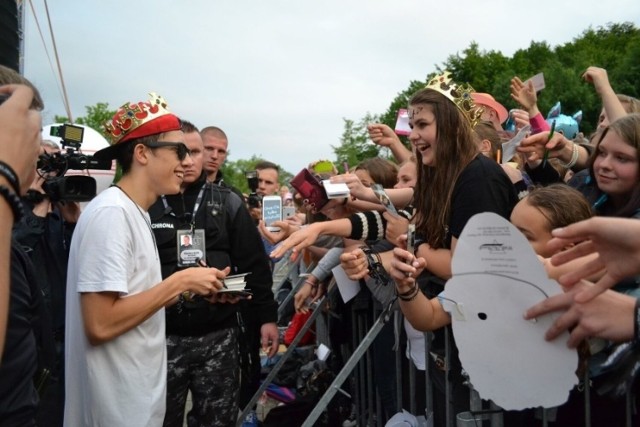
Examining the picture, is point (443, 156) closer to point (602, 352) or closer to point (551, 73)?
point (602, 352)

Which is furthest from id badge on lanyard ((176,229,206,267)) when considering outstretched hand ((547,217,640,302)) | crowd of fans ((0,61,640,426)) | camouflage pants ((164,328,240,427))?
outstretched hand ((547,217,640,302))

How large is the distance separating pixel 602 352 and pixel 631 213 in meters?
0.60

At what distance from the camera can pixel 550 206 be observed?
Result: 222 cm

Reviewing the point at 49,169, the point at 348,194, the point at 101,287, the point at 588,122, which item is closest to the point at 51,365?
the point at 101,287

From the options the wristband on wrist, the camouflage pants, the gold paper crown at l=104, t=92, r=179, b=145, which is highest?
the gold paper crown at l=104, t=92, r=179, b=145

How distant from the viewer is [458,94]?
2973mm

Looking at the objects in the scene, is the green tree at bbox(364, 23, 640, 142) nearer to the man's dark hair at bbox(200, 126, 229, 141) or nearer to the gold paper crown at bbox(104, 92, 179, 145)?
the man's dark hair at bbox(200, 126, 229, 141)

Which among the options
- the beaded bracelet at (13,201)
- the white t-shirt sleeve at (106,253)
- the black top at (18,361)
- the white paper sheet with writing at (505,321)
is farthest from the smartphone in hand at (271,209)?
the beaded bracelet at (13,201)

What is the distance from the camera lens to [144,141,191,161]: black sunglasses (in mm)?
2959

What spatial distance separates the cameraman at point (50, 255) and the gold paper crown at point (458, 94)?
2.25m

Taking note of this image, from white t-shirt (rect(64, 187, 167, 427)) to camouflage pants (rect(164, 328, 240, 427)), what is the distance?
0.83m

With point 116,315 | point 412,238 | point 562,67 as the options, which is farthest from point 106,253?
point 562,67

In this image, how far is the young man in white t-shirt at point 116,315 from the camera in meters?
2.42

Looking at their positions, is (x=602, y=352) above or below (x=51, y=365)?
above
